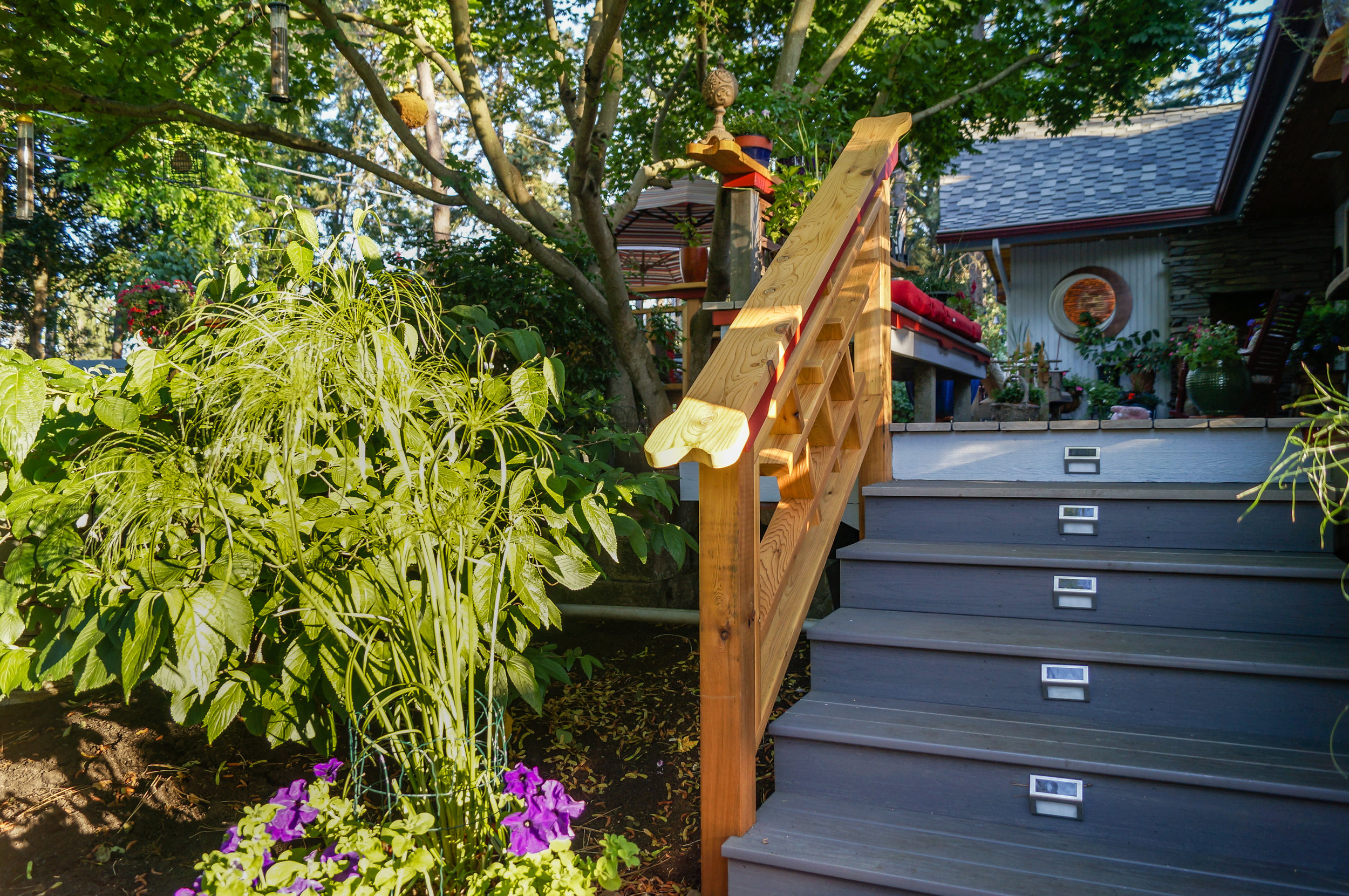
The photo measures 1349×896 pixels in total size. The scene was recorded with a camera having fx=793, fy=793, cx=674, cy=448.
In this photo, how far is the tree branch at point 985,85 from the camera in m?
5.57

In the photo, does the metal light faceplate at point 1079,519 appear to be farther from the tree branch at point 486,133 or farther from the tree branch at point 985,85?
the tree branch at point 985,85

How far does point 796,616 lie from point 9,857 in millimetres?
2264

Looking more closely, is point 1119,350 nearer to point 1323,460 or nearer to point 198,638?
point 1323,460

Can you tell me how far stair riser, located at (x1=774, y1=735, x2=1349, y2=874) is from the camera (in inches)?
61.2

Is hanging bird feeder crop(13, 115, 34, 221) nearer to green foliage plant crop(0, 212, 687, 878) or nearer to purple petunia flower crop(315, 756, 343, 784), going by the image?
green foliage plant crop(0, 212, 687, 878)

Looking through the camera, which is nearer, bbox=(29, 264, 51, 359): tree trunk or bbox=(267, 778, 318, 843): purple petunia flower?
bbox=(267, 778, 318, 843): purple petunia flower

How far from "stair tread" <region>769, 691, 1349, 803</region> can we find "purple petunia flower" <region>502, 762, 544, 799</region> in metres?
0.61

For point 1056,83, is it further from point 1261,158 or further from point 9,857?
point 9,857

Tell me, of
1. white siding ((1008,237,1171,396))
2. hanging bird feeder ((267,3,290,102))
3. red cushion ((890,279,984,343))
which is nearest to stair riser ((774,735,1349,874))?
red cushion ((890,279,984,343))

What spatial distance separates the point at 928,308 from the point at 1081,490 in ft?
5.83

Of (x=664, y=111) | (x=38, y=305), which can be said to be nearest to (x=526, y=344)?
(x=664, y=111)

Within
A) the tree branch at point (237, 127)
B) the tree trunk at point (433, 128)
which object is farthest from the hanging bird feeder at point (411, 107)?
the tree trunk at point (433, 128)

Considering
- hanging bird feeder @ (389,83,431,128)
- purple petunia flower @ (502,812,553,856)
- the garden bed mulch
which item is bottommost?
the garden bed mulch

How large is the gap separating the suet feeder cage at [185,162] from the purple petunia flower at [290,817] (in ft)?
22.7
